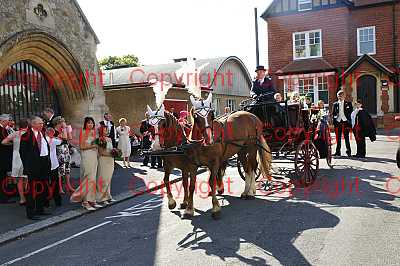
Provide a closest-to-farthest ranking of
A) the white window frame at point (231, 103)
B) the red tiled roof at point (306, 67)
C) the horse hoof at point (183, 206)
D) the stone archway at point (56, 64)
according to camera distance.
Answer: the horse hoof at point (183, 206)
the stone archway at point (56, 64)
the red tiled roof at point (306, 67)
the white window frame at point (231, 103)

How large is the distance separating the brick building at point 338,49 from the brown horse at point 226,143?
18271 millimetres

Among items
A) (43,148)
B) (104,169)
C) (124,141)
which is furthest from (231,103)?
(43,148)

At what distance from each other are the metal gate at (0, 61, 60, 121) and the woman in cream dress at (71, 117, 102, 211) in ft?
13.6

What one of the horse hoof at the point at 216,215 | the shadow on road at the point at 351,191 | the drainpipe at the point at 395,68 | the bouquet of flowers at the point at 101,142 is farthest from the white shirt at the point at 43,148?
the drainpipe at the point at 395,68

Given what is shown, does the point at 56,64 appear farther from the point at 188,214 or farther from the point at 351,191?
the point at 351,191

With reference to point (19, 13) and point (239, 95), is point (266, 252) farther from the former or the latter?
point (239, 95)

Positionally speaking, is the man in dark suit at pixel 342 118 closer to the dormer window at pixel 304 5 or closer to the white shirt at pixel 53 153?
the white shirt at pixel 53 153

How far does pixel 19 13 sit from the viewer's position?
34.9 ft

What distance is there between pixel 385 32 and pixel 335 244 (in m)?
24.1

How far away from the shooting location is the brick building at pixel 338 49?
2477cm

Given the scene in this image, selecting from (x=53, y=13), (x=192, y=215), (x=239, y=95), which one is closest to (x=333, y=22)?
(x=239, y=95)

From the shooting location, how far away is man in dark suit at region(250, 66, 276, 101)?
9469mm

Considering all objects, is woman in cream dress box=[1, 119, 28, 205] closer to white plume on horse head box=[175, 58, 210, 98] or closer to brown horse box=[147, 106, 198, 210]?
brown horse box=[147, 106, 198, 210]

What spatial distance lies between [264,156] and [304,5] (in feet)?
70.8
